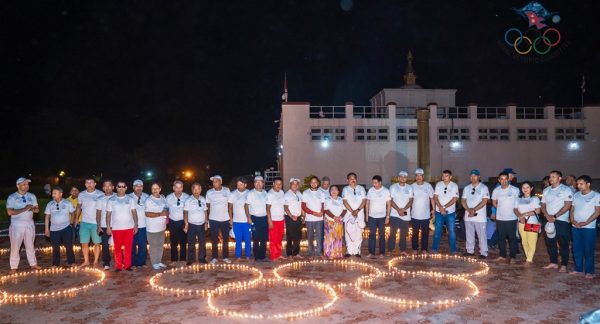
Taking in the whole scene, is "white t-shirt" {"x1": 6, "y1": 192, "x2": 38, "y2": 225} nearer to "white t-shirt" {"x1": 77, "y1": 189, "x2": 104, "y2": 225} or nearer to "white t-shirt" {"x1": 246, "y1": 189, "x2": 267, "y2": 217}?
"white t-shirt" {"x1": 77, "y1": 189, "x2": 104, "y2": 225}

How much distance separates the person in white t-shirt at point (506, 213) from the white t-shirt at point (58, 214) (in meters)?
9.58

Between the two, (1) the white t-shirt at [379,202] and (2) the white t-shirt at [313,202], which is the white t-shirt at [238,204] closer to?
(2) the white t-shirt at [313,202]

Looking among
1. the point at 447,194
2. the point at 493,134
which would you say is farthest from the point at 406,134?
the point at 447,194

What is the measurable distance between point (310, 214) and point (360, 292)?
3.36 meters

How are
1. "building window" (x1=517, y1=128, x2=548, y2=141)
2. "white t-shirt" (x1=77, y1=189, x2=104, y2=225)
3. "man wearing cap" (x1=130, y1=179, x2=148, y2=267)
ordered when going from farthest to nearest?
"building window" (x1=517, y1=128, x2=548, y2=141) < "white t-shirt" (x1=77, y1=189, x2=104, y2=225) < "man wearing cap" (x1=130, y1=179, x2=148, y2=267)

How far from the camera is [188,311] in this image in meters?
7.03

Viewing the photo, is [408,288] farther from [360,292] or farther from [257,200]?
[257,200]

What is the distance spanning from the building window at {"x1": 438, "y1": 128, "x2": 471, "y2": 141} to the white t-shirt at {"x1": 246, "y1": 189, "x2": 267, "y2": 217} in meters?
28.5

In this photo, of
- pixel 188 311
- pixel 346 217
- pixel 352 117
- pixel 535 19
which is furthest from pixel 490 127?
pixel 188 311

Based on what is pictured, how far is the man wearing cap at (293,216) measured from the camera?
1095cm

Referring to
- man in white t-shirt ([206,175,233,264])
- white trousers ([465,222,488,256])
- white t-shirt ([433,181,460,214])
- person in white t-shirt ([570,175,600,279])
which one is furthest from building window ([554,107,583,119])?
man in white t-shirt ([206,175,233,264])

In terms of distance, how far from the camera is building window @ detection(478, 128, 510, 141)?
121 ft

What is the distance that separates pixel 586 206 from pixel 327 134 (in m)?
26.7

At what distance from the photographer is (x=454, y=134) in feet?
120
